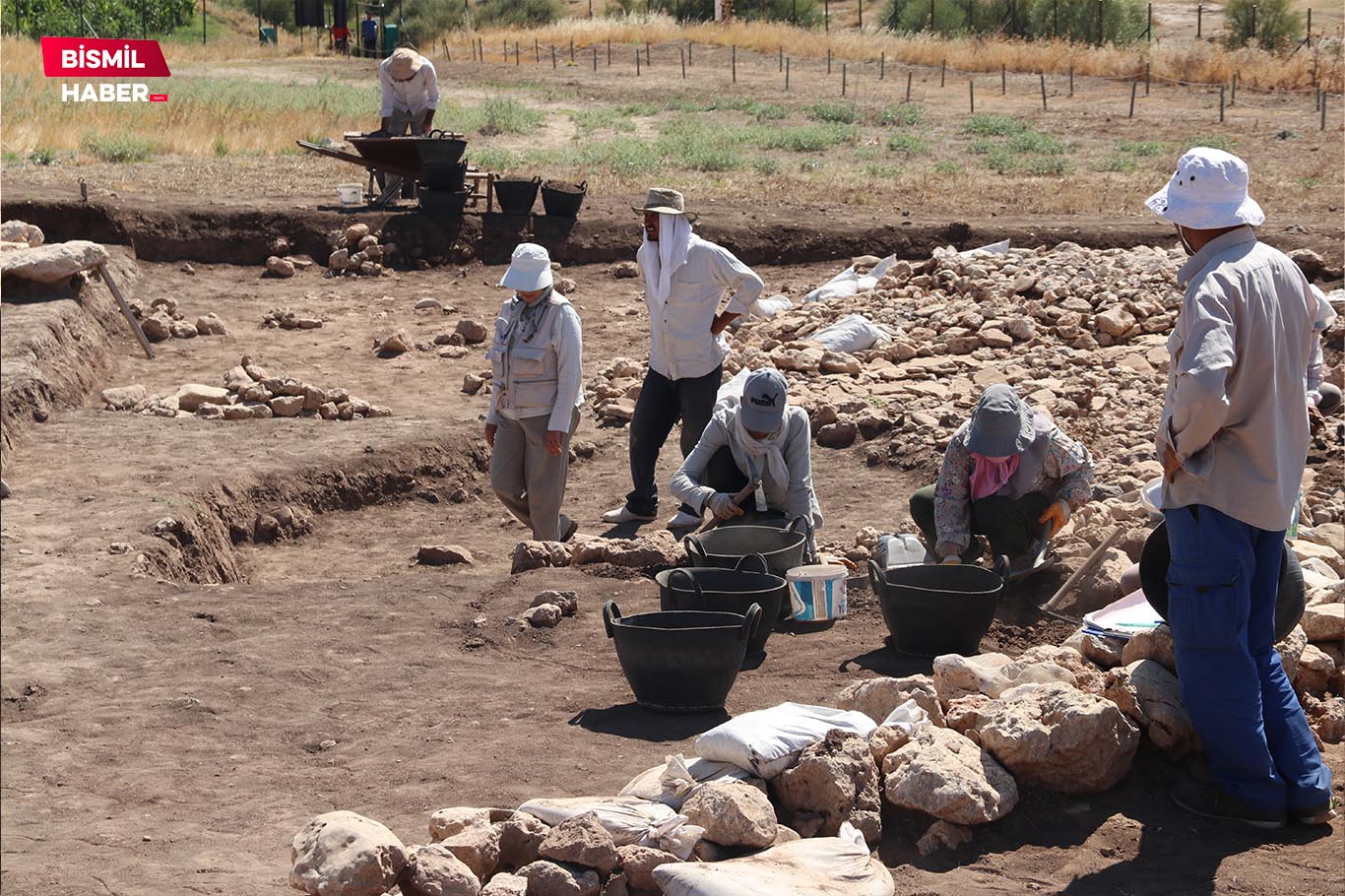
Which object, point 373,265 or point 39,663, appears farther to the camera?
point 373,265

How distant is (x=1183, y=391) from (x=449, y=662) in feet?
10.5

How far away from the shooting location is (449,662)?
6031mm

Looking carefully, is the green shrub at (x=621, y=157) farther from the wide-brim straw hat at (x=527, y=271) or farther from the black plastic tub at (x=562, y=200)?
the wide-brim straw hat at (x=527, y=271)

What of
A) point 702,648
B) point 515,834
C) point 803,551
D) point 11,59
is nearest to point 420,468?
point 803,551

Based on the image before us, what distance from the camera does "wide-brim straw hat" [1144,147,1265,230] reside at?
424cm

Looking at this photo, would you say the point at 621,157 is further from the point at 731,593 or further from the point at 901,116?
the point at 731,593

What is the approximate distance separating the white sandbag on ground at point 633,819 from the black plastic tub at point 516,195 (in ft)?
38.9

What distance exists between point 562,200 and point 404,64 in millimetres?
2333

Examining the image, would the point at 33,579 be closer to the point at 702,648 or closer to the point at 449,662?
the point at 449,662

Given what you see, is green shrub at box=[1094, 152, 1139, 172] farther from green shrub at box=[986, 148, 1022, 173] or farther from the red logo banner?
the red logo banner

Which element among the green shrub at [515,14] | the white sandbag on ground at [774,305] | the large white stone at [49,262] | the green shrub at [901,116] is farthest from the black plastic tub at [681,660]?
the green shrub at [515,14]

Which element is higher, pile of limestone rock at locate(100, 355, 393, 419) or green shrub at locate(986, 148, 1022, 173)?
green shrub at locate(986, 148, 1022, 173)

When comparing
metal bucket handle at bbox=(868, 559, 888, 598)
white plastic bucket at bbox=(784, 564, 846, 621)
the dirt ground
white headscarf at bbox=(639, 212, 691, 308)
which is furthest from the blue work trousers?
white headscarf at bbox=(639, 212, 691, 308)

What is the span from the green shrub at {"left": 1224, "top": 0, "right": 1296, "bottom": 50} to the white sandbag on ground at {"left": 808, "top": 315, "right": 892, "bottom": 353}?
94.3 ft
